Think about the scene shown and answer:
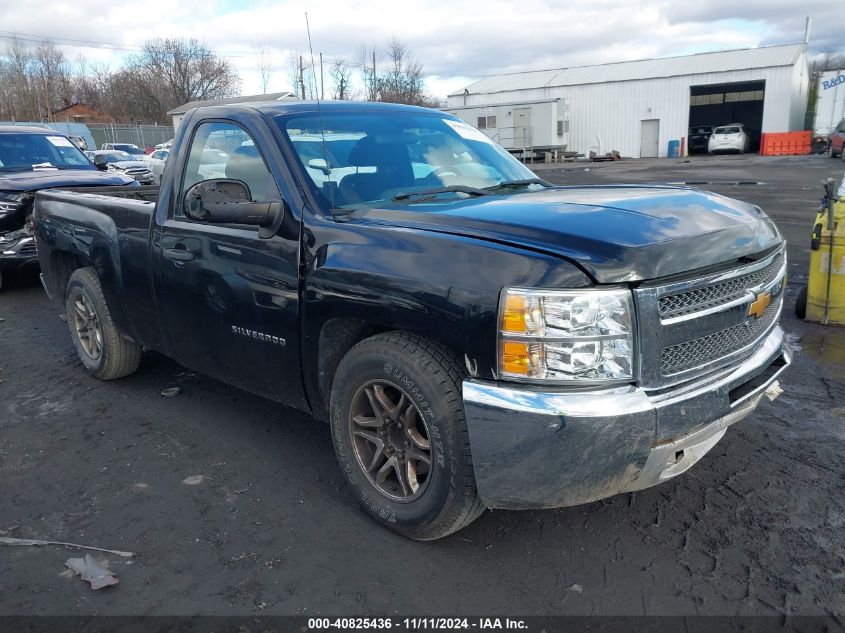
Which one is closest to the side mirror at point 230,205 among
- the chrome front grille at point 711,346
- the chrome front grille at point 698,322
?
the chrome front grille at point 698,322

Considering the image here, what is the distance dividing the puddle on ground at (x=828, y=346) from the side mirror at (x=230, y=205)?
4.08 metres

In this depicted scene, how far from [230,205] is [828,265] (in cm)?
492

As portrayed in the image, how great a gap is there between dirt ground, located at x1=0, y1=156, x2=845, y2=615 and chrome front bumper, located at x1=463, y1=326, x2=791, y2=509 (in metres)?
0.43

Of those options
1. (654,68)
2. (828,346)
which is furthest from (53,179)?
(654,68)

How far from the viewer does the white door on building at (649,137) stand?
41.8 metres

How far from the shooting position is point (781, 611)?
245 cm

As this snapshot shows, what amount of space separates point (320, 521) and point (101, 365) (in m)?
2.74

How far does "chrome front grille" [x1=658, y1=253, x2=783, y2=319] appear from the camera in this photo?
2506 millimetres

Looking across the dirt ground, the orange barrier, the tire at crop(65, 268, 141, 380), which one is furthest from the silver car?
the tire at crop(65, 268, 141, 380)

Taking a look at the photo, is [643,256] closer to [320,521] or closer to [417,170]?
[417,170]

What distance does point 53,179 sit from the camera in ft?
28.5

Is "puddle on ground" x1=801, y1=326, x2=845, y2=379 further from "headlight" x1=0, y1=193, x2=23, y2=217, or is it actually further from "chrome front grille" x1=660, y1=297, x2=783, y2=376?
"headlight" x1=0, y1=193, x2=23, y2=217

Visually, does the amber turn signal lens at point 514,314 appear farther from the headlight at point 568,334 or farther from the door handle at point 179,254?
the door handle at point 179,254

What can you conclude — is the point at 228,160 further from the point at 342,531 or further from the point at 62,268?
the point at 62,268
